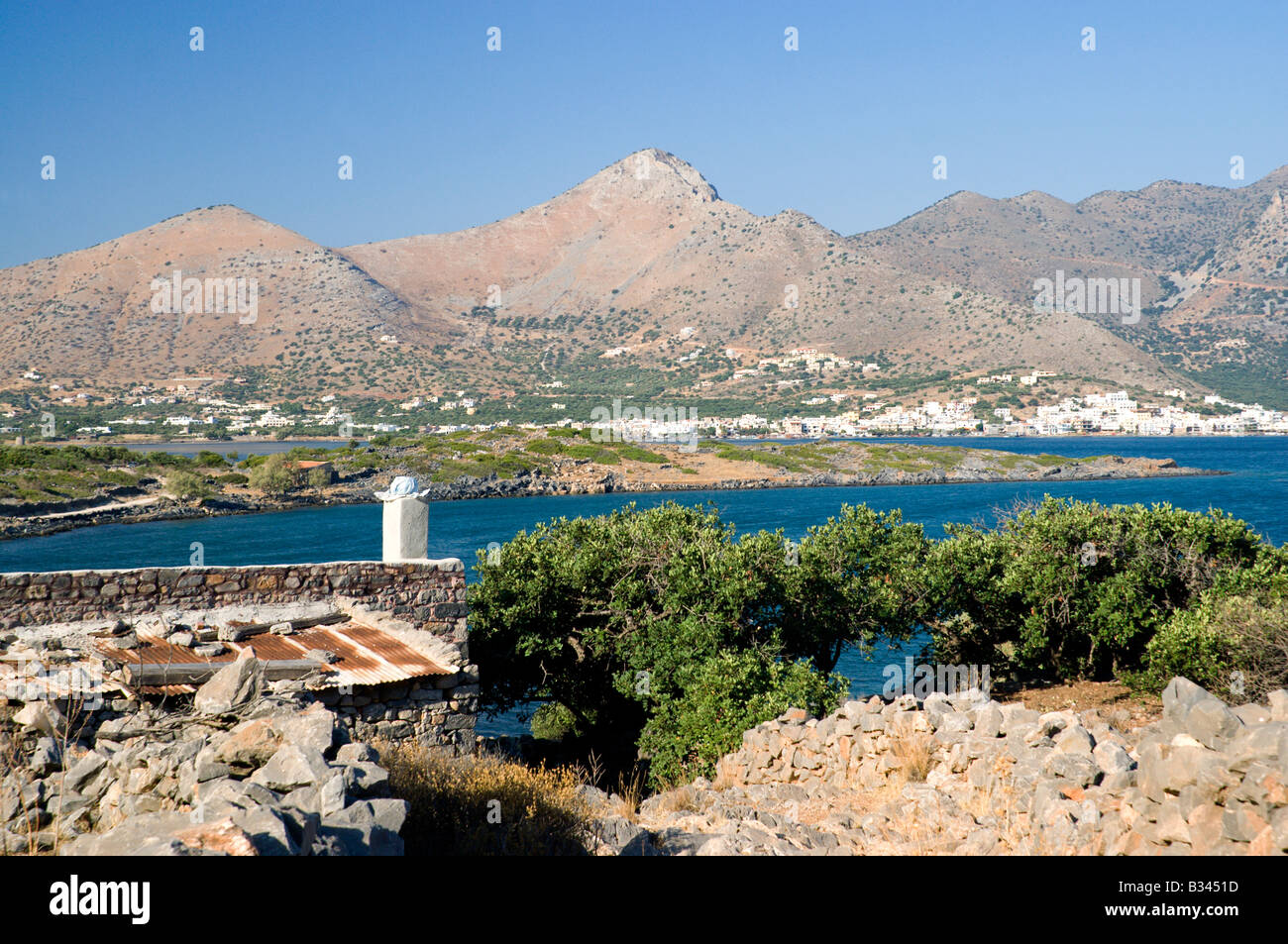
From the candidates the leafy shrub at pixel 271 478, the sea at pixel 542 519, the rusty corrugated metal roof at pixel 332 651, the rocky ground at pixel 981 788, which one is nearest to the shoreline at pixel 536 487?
the leafy shrub at pixel 271 478

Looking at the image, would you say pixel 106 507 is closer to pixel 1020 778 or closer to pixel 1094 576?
pixel 1094 576

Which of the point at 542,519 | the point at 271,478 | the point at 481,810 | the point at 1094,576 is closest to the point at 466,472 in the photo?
the point at 271,478

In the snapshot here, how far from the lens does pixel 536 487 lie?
89.9 m

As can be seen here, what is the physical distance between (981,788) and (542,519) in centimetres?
6565

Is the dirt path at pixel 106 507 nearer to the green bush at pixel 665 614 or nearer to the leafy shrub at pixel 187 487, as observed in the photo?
the leafy shrub at pixel 187 487

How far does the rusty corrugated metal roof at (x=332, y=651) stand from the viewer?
32.9 feet

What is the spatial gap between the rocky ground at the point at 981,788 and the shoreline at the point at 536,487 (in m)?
65.4

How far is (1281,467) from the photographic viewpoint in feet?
357

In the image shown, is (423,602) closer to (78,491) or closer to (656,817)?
(656,817)

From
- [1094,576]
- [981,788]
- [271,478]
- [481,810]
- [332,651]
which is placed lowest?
[271,478]

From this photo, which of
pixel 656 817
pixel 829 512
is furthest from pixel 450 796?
pixel 829 512

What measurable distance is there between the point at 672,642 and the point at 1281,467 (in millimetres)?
117965

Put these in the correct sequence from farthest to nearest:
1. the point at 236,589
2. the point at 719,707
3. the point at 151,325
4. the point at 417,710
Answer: the point at 151,325 → the point at 719,707 → the point at 236,589 → the point at 417,710
